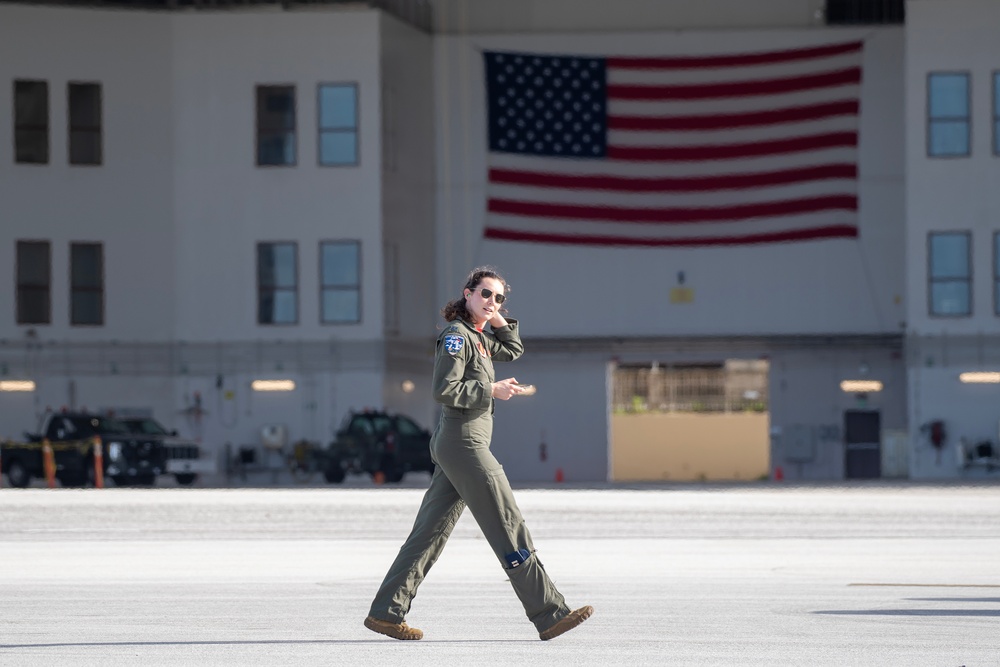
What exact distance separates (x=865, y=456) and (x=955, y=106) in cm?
1012

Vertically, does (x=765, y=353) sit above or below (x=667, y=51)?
below

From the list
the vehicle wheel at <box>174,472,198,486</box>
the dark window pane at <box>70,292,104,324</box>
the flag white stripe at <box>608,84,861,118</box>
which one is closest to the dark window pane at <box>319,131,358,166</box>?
the dark window pane at <box>70,292,104,324</box>

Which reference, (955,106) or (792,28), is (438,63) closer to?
(792,28)

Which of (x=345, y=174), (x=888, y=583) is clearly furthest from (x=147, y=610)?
(x=345, y=174)

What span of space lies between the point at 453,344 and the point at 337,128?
36830mm

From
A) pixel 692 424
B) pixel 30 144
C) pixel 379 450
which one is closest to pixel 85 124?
pixel 30 144

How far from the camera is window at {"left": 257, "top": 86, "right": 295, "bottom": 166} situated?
45062 millimetres

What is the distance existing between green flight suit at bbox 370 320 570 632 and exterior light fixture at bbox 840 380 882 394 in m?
41.0

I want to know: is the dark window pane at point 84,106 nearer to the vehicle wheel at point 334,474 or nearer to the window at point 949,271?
the vehicle wheel at point 334,474

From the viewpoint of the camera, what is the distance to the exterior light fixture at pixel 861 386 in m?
48.8

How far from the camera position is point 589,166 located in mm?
48125

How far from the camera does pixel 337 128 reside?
45.0m

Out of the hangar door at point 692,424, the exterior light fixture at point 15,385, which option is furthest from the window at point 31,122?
the hangar door at point 692,424

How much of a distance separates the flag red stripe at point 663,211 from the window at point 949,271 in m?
4.03
